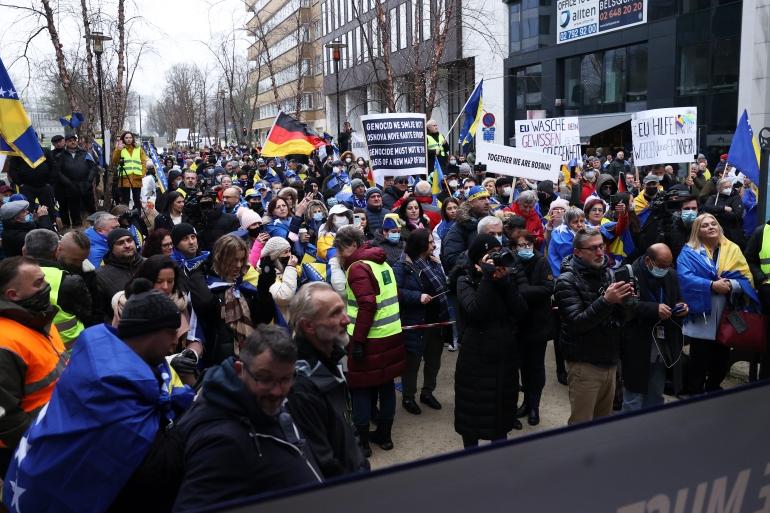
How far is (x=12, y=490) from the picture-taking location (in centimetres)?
244

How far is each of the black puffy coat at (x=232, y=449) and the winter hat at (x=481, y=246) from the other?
2.40 meters

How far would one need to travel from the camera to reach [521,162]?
9.30 m

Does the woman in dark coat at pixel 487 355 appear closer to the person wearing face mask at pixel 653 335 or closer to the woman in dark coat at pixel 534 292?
the woman in dark coat at pixel 534 292

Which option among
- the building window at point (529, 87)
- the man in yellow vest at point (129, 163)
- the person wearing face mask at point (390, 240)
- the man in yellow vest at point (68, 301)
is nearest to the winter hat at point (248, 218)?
the person wearing face mask at point (390, 240)

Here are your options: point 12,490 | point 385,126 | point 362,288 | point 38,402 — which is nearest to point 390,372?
point 362,288

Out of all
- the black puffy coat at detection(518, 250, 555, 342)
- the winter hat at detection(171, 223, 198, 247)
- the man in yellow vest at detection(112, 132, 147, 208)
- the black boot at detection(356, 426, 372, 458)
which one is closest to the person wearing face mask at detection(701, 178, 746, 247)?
the black puffy coat at detection(518, 250, 555, 342)

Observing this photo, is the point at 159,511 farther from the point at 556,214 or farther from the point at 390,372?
the point at 556,214

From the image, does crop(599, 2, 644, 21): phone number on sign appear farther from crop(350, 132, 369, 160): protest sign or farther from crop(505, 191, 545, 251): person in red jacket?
crop(505, 191, 545, 251): person in red jacket

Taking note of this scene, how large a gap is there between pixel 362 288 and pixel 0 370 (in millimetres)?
2566

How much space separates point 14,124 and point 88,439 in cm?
625

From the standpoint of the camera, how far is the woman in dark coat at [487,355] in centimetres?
443

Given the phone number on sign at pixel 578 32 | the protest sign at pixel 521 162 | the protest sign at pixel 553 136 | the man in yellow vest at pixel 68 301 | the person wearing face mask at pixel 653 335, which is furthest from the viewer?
the phone number on sign at pixel 578 32

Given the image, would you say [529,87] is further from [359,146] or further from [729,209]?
[729,209]

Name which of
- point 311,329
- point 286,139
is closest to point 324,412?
point 311,329
